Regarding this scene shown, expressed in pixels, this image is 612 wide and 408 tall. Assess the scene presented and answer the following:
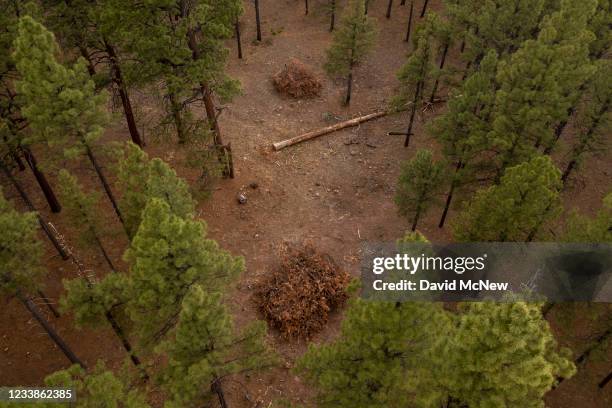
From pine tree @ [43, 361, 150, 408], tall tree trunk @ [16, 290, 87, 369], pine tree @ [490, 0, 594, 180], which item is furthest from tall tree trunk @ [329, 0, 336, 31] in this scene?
pine tree @ [43, 361, 150, 408]

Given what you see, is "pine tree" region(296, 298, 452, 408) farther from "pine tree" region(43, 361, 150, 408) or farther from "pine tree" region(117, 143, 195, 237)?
"pine tree" region(117, 143, 195, 237)

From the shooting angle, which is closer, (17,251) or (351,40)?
(17,251)

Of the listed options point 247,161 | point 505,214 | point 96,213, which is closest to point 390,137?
point 247,161

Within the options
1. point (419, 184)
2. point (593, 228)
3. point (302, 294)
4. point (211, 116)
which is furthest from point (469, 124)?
point (211, 116)

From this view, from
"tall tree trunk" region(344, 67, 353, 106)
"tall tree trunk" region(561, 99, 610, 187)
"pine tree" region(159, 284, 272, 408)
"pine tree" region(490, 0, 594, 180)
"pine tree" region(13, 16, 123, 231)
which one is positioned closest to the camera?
"pine tree" region(159, 284, 272, 408)

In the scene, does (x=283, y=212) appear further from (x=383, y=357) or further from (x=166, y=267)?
(x=383, y=357)
